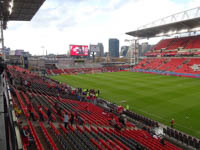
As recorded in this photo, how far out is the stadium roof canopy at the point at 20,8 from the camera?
17.9 meters

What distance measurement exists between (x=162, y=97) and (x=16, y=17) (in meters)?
25.1

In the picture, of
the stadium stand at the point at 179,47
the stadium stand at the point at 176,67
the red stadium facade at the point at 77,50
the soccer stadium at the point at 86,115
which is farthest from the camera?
the red stadium facade at the point at 77,50

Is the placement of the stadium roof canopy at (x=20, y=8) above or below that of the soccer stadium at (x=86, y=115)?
above

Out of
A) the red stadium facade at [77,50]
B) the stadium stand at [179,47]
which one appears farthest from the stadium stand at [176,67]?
the red stadium facade at [77,50]

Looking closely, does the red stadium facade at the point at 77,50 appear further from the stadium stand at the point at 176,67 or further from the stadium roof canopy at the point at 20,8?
the stadium roof canopy at the point at 20,8

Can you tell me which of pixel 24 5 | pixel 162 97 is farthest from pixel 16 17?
pixel 162 97

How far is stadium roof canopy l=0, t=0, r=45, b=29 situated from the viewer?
1791cm

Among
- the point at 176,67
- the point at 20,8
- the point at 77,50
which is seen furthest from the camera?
the point at 77,50

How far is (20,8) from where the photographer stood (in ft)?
68.5

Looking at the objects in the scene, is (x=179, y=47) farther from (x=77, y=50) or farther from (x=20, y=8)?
(x=20, y=8)

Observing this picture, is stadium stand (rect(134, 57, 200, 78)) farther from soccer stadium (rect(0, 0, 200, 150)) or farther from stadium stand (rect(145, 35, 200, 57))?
stadium stand (rect(145, 35, 200, 57))

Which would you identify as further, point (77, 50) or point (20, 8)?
point (77, 50)

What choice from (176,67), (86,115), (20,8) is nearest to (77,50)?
(176,67)

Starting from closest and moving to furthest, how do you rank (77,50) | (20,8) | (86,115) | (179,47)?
1. (86,115)
2. (20,8)
3. (179,47)
4. (77,50)
